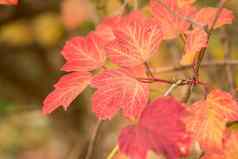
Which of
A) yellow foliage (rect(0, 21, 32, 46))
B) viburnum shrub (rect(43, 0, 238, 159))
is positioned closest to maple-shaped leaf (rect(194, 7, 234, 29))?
viburnum shrub (rect(43, 0, 238, 159))

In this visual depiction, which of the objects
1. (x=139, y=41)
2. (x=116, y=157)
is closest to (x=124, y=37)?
(x=139, y=41)

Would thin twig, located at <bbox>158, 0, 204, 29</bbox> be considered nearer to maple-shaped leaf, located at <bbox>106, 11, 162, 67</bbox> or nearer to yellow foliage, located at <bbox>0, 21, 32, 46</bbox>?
maple-shaped leaf, located at <bbox>106, 11, 162, 67</bbox>

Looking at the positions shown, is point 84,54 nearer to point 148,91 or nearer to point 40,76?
point 148,91

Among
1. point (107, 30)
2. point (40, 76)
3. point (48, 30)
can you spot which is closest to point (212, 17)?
point (107, 30)

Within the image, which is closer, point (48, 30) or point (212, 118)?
point (212, 118)

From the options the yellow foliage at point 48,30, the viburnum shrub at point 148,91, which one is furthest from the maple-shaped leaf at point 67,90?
the yellow foliage at point 48,30

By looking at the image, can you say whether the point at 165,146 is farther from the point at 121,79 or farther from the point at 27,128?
the point at 27,128
